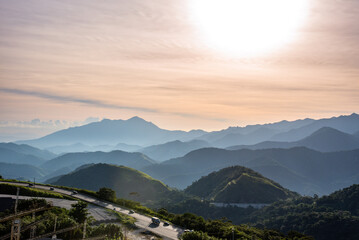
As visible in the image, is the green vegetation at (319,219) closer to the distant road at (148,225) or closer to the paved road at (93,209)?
the distant road at (148,225)

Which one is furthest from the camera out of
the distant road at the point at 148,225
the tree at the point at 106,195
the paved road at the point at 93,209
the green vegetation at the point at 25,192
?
the tree at the point at 106,195

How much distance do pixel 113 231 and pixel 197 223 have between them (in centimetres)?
3078

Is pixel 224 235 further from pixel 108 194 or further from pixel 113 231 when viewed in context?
pixel 108 194

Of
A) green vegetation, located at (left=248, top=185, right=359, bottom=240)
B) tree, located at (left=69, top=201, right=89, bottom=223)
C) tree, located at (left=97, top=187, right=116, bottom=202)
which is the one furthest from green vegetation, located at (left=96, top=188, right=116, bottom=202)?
green vegetation, located at (left=248, top=185, right=359, bottom=240)

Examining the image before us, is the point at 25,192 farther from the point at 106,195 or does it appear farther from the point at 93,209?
the point at 106,195

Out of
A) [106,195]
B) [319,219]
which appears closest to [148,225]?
[106,195]

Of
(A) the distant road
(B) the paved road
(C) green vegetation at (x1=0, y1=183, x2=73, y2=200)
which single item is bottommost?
(A) the distant road

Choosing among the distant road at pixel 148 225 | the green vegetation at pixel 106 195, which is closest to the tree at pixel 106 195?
the green vegetation at pixel 106 195

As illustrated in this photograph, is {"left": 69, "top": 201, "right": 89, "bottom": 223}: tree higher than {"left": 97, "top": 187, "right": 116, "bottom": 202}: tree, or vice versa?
{"left": 69, "top": 201, "right": 89, "bottom": 223}: tree

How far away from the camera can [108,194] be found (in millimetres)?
98500

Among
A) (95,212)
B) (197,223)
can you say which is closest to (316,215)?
(197,223)

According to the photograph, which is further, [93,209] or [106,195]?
[106,195]

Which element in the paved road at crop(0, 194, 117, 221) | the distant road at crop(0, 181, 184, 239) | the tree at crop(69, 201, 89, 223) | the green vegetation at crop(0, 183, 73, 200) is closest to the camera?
the tree at crop(69, 201, 89, 223)

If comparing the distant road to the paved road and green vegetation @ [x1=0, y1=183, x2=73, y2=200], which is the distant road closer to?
the paved road
